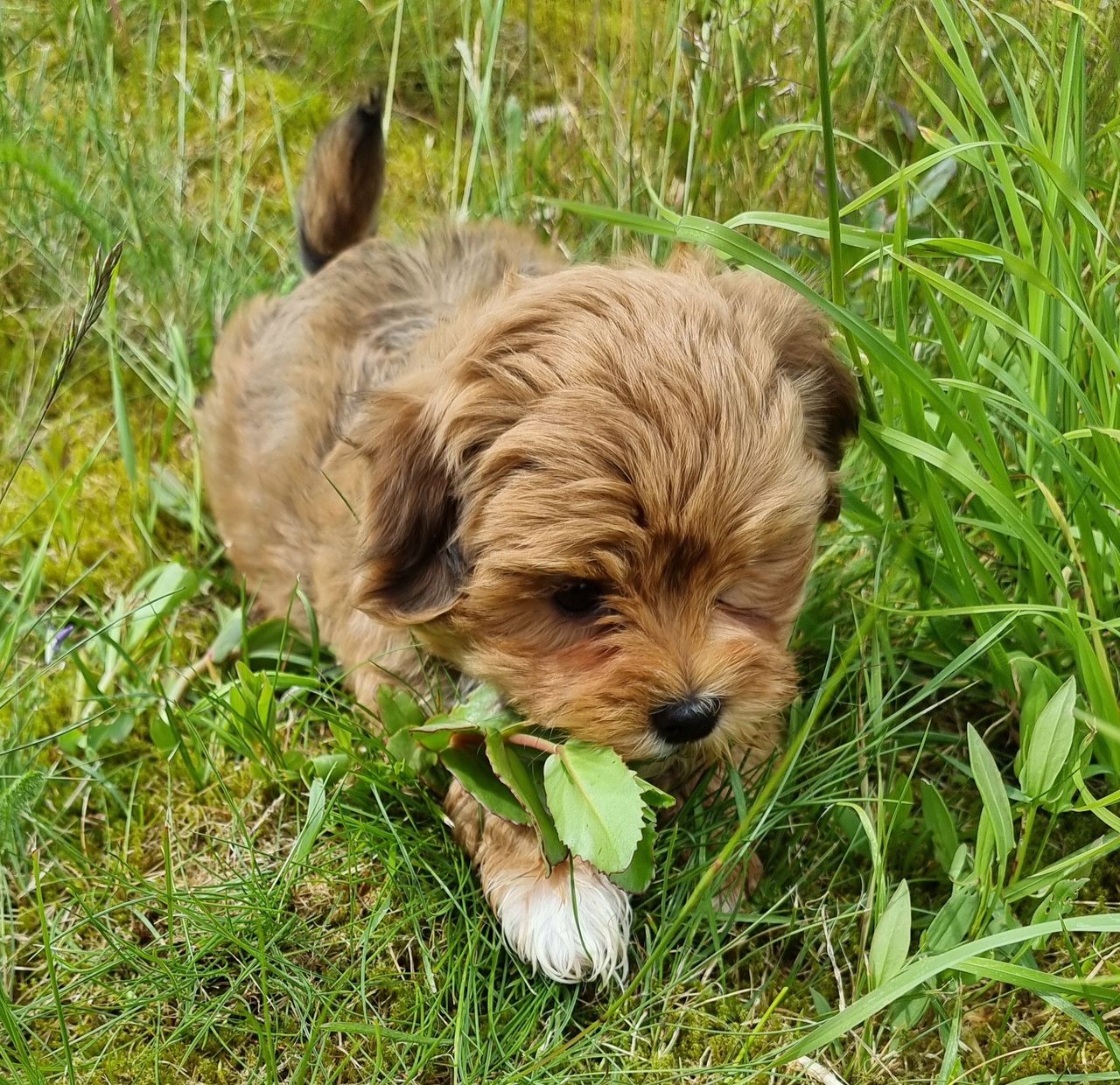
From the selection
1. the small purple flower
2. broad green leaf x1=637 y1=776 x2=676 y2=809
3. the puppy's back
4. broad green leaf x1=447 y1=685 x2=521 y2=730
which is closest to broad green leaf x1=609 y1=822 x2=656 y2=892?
broad green leaf x1=637 y1=776 x2=676 y2=809

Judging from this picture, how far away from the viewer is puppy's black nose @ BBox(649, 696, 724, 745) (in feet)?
6.15

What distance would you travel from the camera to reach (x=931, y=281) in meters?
2.02

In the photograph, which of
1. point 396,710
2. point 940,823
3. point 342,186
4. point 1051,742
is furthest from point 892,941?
point 342,186

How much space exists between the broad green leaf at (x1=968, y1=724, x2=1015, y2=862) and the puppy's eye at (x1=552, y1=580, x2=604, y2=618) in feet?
2.19

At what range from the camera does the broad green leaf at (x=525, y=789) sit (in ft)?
6.64

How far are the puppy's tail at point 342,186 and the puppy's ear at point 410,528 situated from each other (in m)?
1.24

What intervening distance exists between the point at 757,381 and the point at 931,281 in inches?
15.1

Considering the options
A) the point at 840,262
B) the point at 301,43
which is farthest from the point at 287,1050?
the point at 301,43

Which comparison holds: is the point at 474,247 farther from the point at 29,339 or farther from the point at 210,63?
the point at 29,339

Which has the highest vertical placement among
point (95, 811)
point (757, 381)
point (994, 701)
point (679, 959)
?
point (757, 381)

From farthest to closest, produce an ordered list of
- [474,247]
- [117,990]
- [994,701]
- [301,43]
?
1. [301,43]
2. [474,247]
3. [994,701]
4. [117,990]

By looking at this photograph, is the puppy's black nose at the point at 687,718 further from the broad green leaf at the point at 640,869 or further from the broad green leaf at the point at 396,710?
the broad green leaf at the point at 396,710

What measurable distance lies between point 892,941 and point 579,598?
2.56 feet

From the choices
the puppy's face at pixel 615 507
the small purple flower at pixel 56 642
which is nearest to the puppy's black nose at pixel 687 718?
the puppy's face at pixel 615 507
